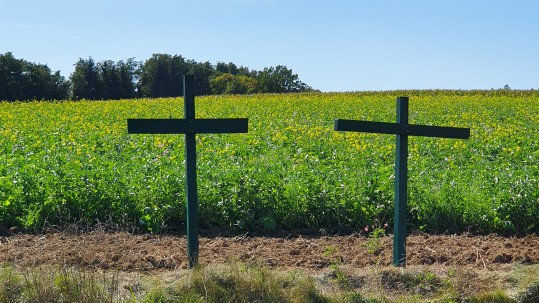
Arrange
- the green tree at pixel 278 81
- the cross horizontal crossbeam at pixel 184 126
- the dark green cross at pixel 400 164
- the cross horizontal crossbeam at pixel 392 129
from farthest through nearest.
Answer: the green tree at pixel 278 81
the dark green cross at pixel 400 164
the cross horizontal crossbeam at pixel 392 129
the cross horizontal crossbeam at pixel 184 126

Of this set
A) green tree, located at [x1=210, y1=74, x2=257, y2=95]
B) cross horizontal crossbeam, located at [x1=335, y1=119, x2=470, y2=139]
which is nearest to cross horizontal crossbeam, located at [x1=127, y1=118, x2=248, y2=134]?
cross horizontal crossbeam, located at [x1=335, y1=119, x2=470, y2=139]

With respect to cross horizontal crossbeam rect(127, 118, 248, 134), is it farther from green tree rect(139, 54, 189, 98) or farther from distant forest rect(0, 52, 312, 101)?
green tree rect(139, 54, 189, 98)

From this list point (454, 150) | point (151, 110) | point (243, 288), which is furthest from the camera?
point (151, 110)

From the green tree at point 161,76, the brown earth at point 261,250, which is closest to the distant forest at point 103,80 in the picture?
the green tree at point 161,76

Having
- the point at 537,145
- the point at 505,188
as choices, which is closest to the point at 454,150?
the point at 537,145

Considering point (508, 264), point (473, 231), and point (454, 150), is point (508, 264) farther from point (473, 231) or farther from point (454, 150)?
point (454, 150)

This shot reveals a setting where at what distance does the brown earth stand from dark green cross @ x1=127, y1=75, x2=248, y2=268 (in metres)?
0.60

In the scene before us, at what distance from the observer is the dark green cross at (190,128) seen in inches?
196

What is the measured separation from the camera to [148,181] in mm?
7676

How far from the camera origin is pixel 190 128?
505cm

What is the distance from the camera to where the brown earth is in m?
5.57

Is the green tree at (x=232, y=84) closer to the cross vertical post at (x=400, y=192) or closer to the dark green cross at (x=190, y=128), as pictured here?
the cross vertical post at (x=400, y=192)

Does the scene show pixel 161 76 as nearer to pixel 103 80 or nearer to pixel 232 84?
pixel 103 80

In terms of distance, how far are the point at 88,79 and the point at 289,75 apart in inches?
1043
